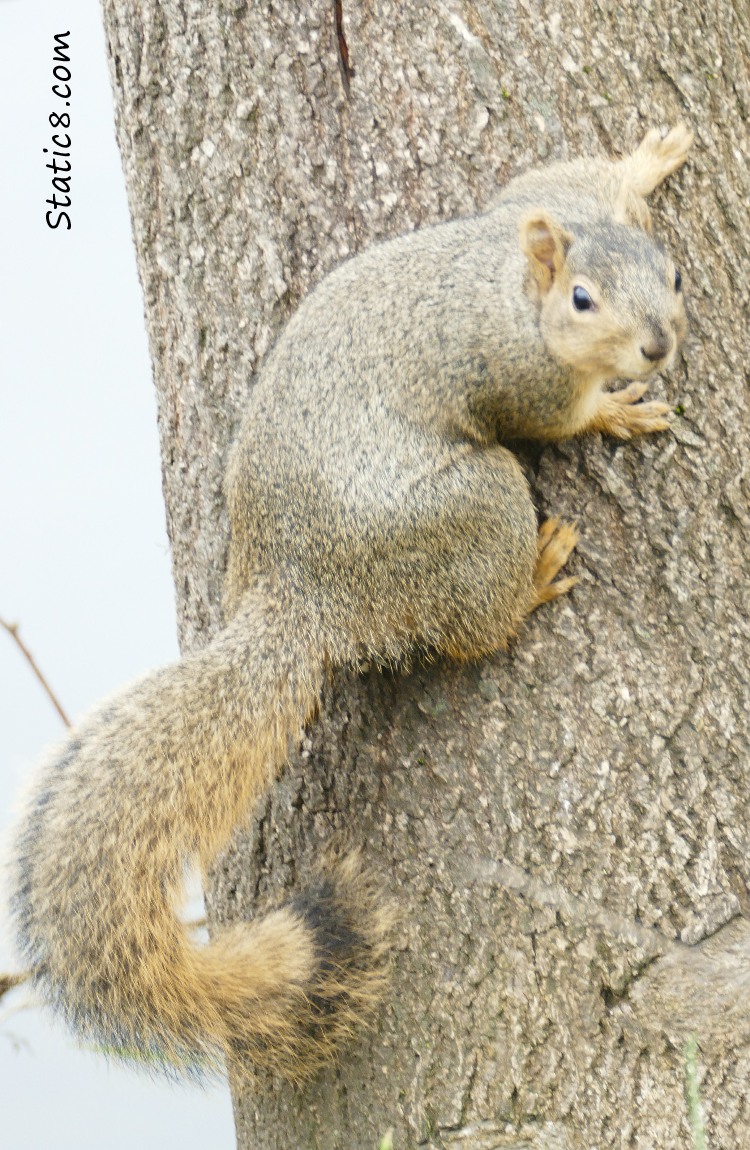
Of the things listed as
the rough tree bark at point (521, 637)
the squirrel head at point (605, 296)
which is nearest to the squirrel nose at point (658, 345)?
the squirrel head at point (605, 296)

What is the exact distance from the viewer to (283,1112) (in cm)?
228

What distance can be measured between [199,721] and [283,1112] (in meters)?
0.76

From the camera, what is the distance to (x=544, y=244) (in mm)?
2098

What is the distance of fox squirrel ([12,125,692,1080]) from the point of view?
6.59ft

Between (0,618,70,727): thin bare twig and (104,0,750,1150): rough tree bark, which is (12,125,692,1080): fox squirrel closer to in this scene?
(104,0,750,1150): rough tree bark

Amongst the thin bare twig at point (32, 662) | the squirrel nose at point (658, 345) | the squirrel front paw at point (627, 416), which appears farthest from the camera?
the thin bare twig at point (32, 662)

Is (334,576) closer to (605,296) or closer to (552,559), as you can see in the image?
(552,559)

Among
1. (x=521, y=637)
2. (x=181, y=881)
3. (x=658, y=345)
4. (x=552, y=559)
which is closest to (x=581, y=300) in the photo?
(x=658, y=345)

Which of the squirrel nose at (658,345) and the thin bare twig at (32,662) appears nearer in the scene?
the squirrel nose at (658,345)

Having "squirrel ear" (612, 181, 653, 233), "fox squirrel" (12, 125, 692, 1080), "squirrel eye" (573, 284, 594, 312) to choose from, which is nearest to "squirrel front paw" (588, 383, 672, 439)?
"fox squirrel" (12, 125, 692, 1080)

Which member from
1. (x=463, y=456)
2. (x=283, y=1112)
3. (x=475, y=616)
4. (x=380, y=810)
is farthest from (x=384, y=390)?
(x=283, y=1112)

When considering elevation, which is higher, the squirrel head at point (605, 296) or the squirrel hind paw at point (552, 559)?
the squirrel head at point (605, 296)

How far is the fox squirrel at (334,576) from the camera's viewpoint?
201cm

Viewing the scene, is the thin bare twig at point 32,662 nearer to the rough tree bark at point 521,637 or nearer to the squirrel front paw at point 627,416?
the rough tree bark at point 521,637
